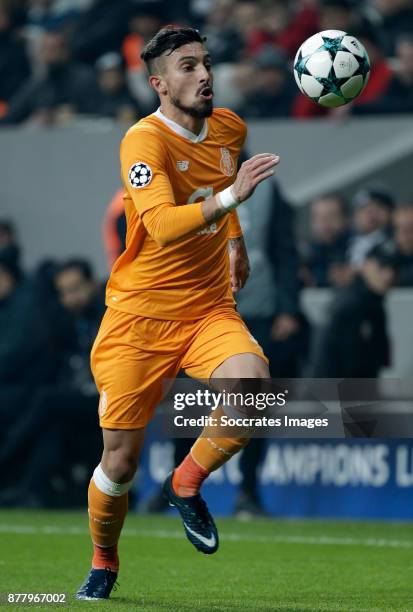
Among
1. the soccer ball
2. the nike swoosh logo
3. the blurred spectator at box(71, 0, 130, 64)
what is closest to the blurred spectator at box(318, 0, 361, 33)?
the blurred spectator at box(71, 0, 130, 64)

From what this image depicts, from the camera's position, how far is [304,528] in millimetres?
10289

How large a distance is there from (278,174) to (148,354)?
5192 millimetres

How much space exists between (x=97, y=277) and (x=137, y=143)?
18.6 feet

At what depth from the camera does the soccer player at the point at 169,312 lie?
6.24 metres

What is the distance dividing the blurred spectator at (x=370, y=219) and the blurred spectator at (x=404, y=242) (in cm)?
12

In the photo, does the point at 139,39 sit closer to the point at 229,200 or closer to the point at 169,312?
the point at 169,312

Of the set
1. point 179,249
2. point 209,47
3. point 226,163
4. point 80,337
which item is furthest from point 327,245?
point 179,249

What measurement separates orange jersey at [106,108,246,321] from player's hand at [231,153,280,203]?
1.81 feet

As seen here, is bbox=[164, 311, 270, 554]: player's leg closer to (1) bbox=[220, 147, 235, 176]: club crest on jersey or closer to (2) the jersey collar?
(1) bbox=[220, 147, 235, 176]: club crest on jersey

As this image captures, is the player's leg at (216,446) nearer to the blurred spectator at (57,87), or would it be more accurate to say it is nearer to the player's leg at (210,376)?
the player's leg at (210,376)

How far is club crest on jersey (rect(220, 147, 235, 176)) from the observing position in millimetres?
6523

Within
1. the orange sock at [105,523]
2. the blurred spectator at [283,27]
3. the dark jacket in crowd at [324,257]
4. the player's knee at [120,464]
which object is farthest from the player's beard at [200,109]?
the blurred spectator at [283,27]

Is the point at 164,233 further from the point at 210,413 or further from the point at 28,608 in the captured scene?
the point at 28,608

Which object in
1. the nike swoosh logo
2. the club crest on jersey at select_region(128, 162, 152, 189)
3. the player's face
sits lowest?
the nike swoosh logo
